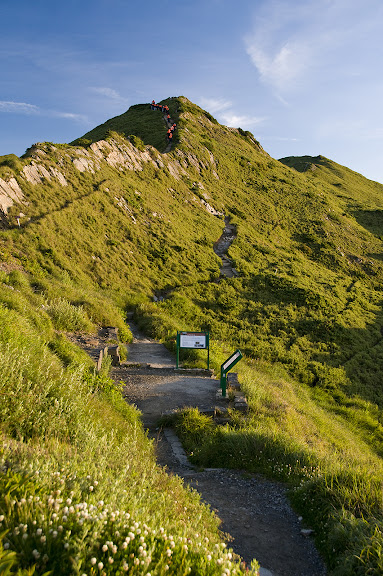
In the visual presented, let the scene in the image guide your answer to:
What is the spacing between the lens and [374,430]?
15.1 meters

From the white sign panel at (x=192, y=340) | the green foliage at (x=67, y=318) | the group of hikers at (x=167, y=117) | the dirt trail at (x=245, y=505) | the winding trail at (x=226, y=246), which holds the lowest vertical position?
the dirt trail at (x=245, y=505)

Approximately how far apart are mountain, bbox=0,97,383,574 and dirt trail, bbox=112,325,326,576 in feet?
1.37

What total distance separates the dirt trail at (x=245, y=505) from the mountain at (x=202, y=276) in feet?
1.37

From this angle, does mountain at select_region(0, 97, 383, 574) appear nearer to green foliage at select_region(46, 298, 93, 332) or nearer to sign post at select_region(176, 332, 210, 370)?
green foliage at select_region(46, 298, 93, 332)

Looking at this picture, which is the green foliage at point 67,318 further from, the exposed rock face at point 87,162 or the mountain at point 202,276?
the exposed rock face at point 87,162

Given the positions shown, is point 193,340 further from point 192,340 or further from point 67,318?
point 67,318

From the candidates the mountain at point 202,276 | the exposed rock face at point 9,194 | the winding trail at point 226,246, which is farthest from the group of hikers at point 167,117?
the exposed rock face at point 9,194

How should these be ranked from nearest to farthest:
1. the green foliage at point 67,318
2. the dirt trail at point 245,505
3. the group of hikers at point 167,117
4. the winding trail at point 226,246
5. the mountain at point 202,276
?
the dirt trail at point 245,505
the mountain at point 202,276
the green foliage at point 67,318
the winding trail at point 226,246
the group of hikers at point 167,117

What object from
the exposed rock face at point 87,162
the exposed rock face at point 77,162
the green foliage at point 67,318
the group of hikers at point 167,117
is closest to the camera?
the green foliage at point 67,318

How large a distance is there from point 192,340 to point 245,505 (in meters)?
7.22

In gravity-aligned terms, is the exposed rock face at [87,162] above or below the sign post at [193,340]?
above

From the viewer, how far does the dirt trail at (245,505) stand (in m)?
4.49

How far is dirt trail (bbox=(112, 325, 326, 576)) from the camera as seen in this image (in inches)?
177

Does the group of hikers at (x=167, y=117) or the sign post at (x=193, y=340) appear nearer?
the sign post at (x=193, y=340)
